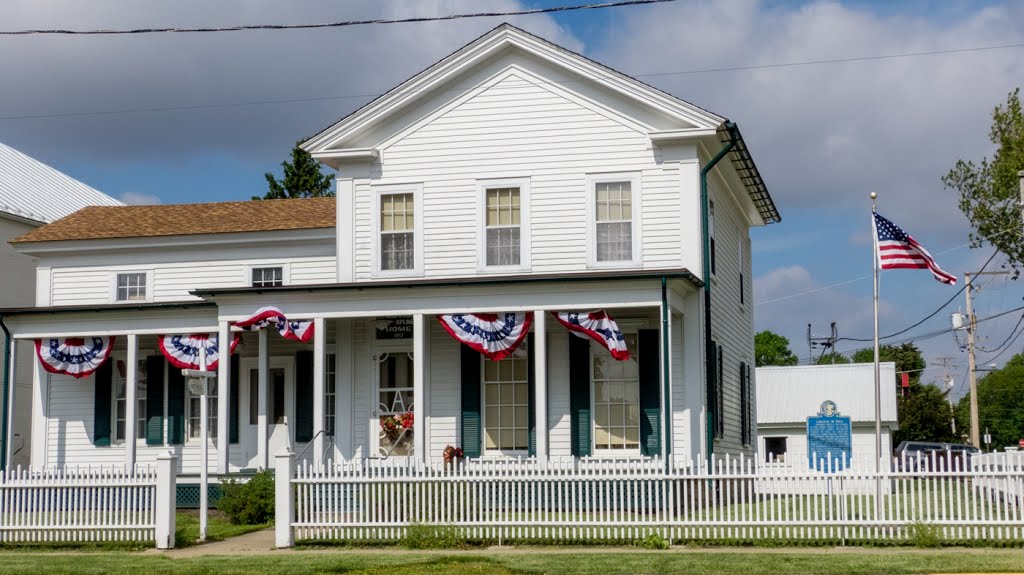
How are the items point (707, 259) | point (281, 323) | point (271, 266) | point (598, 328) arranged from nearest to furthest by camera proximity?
point (598, 328) → point (281, 323) → point (707, 259) → point (271, 266)

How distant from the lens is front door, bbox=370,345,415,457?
25.3 metres

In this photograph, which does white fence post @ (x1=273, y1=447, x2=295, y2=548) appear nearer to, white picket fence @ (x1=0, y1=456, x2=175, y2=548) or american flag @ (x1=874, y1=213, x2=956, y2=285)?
white picket fence @ (x1=0, y1=456, x2=175, y2=548)

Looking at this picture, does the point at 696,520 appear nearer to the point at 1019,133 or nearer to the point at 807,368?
the point at 1019,133

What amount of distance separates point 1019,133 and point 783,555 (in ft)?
83.8

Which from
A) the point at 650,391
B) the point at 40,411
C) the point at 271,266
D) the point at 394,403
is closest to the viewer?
the point at 650,391

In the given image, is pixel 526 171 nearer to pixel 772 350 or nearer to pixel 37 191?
pixel 37 191

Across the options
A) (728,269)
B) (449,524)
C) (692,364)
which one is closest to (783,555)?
(449,524)

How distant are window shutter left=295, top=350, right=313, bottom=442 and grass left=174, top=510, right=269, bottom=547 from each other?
2.72 metres

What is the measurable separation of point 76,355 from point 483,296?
9285 mm

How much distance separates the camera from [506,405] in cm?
2511

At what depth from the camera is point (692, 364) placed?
2431cm

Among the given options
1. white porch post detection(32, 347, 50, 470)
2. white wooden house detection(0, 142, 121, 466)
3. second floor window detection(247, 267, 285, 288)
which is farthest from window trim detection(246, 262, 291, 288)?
white wooden house detection(0, 142, 121, 466)

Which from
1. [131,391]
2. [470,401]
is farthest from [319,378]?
[131,391]

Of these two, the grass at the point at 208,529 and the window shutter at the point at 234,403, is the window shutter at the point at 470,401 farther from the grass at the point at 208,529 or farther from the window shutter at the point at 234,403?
the window shutter at the point at 234,403
